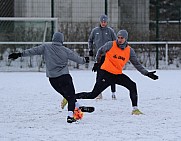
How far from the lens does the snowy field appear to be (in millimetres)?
7371

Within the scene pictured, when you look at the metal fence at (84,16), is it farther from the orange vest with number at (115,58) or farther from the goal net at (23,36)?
the orange vest with number at (115,58)

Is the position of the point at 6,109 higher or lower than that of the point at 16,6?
lower

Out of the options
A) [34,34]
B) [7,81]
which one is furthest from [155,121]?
[34,34]

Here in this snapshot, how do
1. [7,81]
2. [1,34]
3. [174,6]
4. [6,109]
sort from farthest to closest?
1. [174,6]
2. [1,34]
3. [7,81]
4. [6,109]

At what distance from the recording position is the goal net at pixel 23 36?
2041 centimetres

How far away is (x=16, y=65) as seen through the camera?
20859mm

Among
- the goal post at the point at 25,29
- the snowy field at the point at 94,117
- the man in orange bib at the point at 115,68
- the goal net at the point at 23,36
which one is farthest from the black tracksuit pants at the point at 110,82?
the goal post at the point at 25,29

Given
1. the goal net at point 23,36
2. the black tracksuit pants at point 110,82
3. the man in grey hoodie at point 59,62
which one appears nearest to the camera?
the man in grey hoodie at point 59,62

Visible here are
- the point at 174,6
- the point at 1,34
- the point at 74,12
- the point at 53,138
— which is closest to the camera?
the point at 53,138

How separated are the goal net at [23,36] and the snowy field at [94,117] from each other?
6301 millimetres

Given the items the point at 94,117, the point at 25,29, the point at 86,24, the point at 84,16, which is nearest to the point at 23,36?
the point at 25,29

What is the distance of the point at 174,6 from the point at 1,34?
15.1 metres

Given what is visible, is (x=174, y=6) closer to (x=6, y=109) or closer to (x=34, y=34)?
(x=34, y=34)

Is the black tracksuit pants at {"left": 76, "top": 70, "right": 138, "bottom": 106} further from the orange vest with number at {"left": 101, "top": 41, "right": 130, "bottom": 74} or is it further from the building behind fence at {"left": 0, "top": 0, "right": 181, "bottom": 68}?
the building behind fence at {"left": 0, "top": 0, "right": 181, "bottom": 68}
